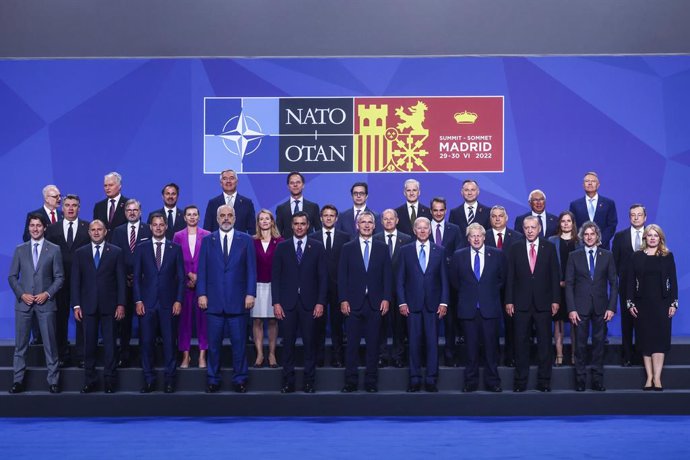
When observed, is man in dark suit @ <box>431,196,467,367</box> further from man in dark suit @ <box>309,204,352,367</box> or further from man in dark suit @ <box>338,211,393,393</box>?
man in dark suit @ <box>309,204,352,367</box>

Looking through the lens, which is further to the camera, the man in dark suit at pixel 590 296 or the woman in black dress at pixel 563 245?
the woman in black dress at pixel 563 245

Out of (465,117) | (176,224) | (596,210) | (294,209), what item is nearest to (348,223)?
(294,209)

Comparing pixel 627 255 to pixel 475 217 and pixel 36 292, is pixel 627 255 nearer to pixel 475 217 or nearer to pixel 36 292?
pixel 475 217

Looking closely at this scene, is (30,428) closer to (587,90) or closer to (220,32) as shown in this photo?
(220,32)

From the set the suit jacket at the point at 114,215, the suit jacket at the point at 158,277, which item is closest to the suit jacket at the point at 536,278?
the suit jacket at the point at 158,277

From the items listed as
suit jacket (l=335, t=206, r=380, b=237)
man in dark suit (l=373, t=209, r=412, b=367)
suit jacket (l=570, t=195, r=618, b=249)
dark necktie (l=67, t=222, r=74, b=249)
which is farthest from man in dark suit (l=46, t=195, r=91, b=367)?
suit jacket (l=570, t=195, r=618, b=249)

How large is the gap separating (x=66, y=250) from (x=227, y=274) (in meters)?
1.51

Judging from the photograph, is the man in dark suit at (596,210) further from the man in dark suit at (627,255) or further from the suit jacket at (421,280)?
the suit jacket at (421,280)

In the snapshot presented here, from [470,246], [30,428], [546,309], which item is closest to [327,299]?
[470,246]

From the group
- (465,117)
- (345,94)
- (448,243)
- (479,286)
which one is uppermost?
(345,94)

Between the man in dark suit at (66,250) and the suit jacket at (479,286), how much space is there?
3154 mm

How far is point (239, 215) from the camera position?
7.94 m

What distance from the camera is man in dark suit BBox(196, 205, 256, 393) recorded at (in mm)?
7121

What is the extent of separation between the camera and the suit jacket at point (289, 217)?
7.98m
